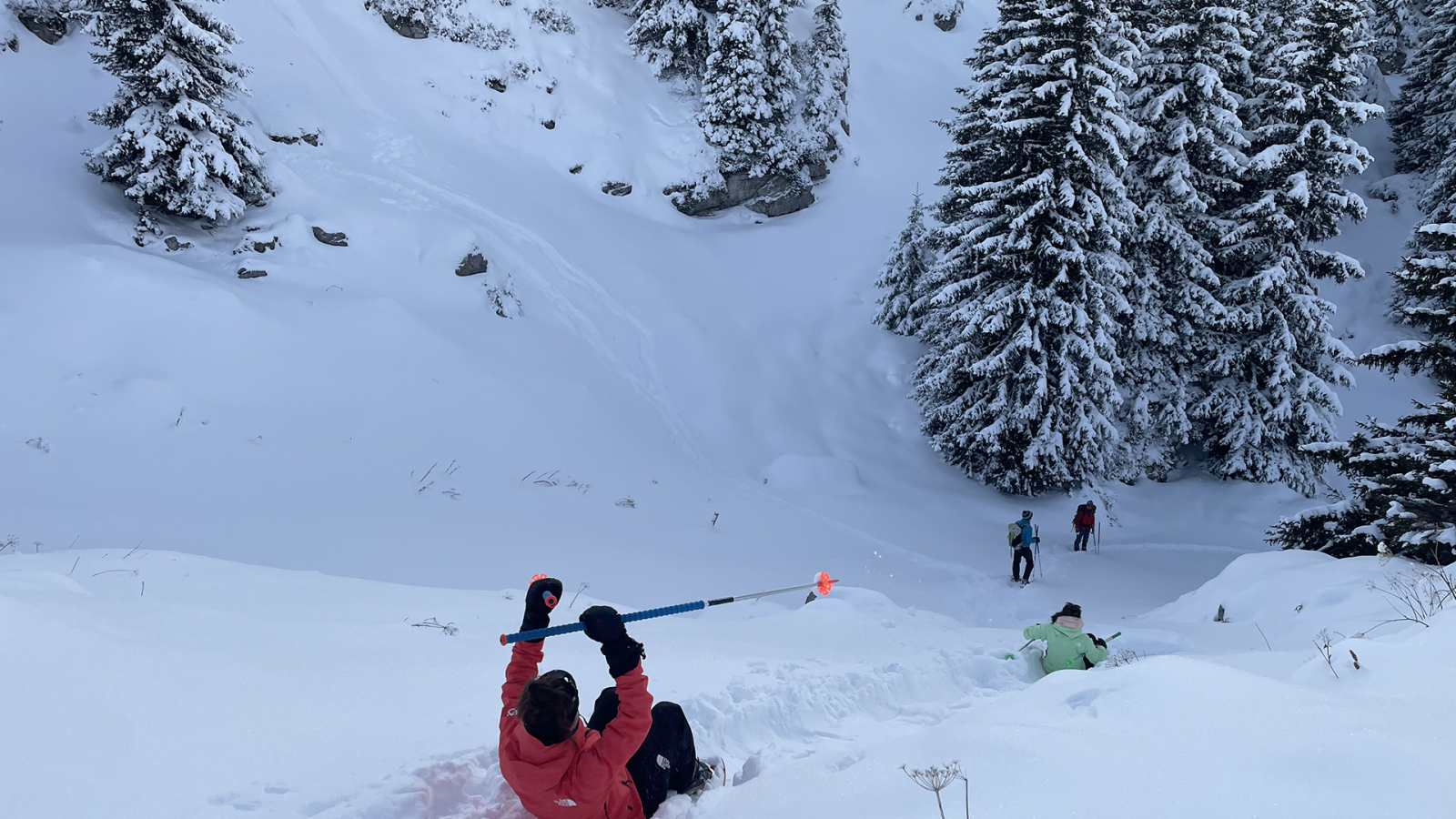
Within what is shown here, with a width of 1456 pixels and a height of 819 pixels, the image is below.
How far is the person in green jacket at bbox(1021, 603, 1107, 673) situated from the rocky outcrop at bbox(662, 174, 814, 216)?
20.7 m

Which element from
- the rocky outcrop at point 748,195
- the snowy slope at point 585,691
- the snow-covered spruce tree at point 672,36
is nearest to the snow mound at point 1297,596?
the snowy slope at point 585,691

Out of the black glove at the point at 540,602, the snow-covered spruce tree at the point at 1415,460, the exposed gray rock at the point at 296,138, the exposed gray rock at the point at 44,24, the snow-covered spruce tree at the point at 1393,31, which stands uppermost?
the snow-covered spruce tree at the point at 1393,31

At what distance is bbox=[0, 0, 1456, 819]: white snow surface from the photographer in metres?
3.02

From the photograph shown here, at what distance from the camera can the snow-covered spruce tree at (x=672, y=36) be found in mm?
24750

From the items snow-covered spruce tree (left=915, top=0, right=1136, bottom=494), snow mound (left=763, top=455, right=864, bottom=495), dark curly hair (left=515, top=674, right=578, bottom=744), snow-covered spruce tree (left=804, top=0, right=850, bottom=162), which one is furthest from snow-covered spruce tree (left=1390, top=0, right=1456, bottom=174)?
dark curly hair (left=515, top=674, right=578, bottom=744)

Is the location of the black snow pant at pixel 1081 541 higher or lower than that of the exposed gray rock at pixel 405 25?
lower

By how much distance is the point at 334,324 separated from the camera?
44.1 feet

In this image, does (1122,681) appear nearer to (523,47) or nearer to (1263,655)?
(1263,655)

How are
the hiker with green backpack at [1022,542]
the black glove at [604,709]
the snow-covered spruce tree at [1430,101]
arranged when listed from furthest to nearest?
1. the snow-covered spruce tree at [1430,101]
2. the hiker with green backpack at [1022,542]
3. the black glove at [604,709]

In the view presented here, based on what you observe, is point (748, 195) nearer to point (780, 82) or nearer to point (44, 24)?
point (780, 82)

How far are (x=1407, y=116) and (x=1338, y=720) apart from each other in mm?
35320

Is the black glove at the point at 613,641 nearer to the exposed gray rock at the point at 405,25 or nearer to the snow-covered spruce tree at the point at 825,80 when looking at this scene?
the snow-covered spruce tree at the point at 825,80

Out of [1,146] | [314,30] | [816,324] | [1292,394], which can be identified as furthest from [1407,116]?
[1,146]

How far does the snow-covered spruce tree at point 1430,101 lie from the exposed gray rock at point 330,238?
32.1 metres
